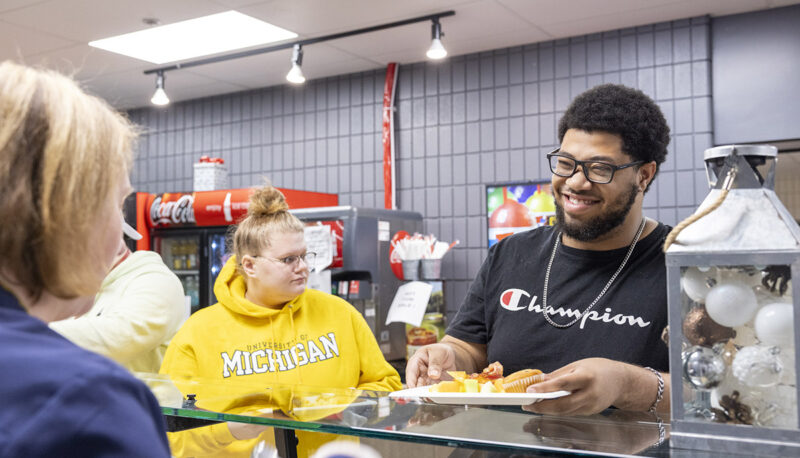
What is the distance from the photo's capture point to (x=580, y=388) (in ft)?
4.08

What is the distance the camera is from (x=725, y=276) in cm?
102

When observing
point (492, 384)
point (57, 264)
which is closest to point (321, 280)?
point (492, 384)

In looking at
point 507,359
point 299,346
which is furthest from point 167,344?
point 507,359

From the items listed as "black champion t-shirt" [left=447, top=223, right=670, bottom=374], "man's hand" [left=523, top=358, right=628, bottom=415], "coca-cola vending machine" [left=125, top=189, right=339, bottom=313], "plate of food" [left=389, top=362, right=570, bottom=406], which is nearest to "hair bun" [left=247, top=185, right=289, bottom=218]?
"black champion t-shirt" [left=447, top=223, right=670, bottom=374]

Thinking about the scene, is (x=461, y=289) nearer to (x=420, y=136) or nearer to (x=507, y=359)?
(x=420, y=136)

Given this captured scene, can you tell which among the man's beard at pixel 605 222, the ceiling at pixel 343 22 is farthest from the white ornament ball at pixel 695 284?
the ceiling at pixel 343 22

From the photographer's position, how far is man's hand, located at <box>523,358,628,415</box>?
48.0 inches

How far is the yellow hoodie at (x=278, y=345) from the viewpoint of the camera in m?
2.38

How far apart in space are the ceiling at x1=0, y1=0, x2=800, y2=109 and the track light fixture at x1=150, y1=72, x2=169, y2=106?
0.42 ft

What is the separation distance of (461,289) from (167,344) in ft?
10.4

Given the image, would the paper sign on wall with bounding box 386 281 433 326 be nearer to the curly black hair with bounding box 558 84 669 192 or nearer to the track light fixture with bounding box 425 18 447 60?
the track light fixture with bounding box 425 18 447 60

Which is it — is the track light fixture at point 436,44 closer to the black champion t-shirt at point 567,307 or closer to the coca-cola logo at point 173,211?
the coca-cola logo at point 173,211

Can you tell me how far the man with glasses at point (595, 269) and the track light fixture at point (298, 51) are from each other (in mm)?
2699

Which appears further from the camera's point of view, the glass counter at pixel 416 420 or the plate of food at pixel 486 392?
the plate of food at pixel 486 392
